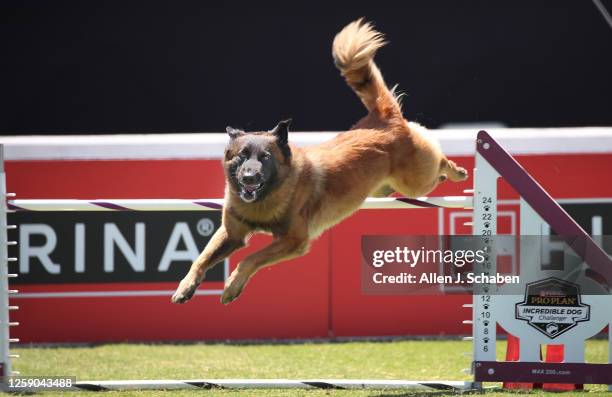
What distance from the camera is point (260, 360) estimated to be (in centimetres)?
766

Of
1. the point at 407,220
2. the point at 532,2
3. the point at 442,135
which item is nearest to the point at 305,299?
the point at 407,220

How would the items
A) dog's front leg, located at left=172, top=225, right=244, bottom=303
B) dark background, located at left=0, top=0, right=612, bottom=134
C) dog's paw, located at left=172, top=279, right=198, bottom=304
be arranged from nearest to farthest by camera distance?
dog's paw, located at left=172, top=279, right=198, bottom=304 → dog's front leg, located at left=172, top=225, right=244, bottom=303 → dark background, located at left=0, top=0, right=612, bottom=134

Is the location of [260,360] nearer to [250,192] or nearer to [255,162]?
[250,192]

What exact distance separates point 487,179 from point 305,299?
2.86 metres

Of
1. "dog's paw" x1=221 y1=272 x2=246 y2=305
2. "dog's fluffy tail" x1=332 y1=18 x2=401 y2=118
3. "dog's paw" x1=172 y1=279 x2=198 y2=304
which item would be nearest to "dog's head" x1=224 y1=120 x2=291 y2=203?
"dog's paw" x1=221 y1=272 x2=246 y2=305

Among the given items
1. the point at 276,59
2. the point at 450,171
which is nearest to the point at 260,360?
the point at 450,171

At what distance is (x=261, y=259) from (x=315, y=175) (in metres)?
0.70

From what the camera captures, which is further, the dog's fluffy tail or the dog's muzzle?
the dog's fluffy tail

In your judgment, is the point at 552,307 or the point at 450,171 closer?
the point at 552,307

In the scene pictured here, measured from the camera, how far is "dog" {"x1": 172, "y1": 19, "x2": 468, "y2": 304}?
562cm

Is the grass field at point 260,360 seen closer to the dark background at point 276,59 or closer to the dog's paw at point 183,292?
the dog's paw at point 183,292

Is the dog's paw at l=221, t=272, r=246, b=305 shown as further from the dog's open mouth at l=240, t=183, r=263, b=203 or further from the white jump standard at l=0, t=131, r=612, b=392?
the white jump standard at l=0, t=131, r=612, b=392

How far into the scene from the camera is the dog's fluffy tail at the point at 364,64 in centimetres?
640

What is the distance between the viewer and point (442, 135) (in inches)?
332
